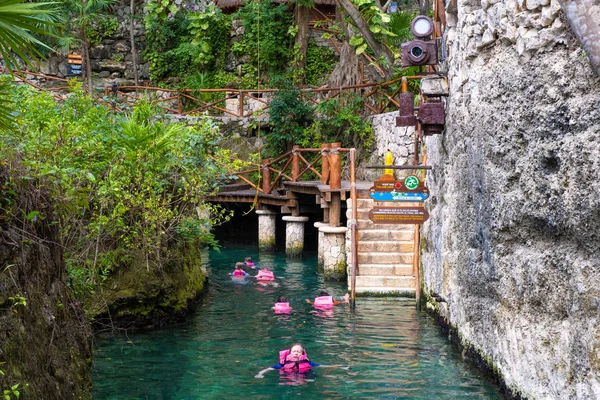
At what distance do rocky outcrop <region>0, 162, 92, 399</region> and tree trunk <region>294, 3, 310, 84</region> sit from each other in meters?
19.9

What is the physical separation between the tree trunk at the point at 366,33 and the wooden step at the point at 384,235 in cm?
609

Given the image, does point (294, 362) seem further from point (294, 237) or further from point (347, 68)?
point (347, 68)

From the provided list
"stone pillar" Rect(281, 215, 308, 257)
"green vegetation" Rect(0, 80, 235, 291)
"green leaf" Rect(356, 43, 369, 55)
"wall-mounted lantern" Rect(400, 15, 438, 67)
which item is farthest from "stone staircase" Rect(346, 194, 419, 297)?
"green leaf" Rect(356, 43, 369, 55)

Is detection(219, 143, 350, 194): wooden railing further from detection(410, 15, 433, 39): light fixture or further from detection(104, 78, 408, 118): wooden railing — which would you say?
detection(410, 15, 433, 39): light fixture

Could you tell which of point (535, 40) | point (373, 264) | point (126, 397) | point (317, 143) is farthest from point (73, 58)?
point (535, 40)

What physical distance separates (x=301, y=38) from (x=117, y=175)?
1646 centimetres

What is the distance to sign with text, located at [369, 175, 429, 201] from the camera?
1137 cm

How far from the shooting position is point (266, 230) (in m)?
21.2

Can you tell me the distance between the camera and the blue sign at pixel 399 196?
1135cm

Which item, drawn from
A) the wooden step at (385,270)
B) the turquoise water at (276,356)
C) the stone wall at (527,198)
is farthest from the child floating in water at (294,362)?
the wooden step at (385,270)

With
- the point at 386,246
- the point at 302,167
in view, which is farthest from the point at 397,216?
the point at 302,167

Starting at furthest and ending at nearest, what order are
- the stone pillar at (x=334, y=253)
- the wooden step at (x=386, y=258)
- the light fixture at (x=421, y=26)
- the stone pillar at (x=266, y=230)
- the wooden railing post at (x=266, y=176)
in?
the stone pillar at (x=266, y=230) → the wooden railing post at (x=266, y=176) → the stone pillar at (x=334, y=253) → the wooden step at (x=386, y=258) → the light fixture at (x=421, y=26)

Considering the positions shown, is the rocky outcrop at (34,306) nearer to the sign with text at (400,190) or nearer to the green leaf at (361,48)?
the sign with text at (400,190)

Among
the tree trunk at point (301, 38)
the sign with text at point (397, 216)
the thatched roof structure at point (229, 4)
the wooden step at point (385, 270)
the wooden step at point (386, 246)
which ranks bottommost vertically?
the wooden step at point (385, 270)
